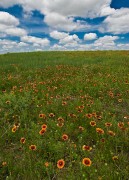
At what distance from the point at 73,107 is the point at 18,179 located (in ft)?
10.4

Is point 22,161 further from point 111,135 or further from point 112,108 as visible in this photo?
point 112,108

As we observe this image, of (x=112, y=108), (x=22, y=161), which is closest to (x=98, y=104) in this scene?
(x=112, y=108)

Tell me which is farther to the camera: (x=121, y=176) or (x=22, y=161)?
(x=22, y=161)

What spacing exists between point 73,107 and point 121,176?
3208mm

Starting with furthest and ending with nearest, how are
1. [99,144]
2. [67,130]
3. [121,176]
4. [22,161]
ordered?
1. [67,130]
2. [99,144]
3. [22,161]
4. [121,176]

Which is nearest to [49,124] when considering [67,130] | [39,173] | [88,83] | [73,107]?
[67,130]

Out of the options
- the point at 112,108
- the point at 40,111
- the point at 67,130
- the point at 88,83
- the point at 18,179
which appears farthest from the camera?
the point at 88,83

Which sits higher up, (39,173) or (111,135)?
(111,135)

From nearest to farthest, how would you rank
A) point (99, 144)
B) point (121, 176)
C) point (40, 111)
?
point (121, 176), point (99, 144), point (40, 111)

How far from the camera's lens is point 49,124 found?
17.3 feet

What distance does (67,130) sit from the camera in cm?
496

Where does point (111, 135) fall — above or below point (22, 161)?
above

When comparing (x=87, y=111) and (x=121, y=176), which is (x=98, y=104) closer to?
(x=87, y=111)

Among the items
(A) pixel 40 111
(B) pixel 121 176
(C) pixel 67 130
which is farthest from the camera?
(A) pixel 40 111
